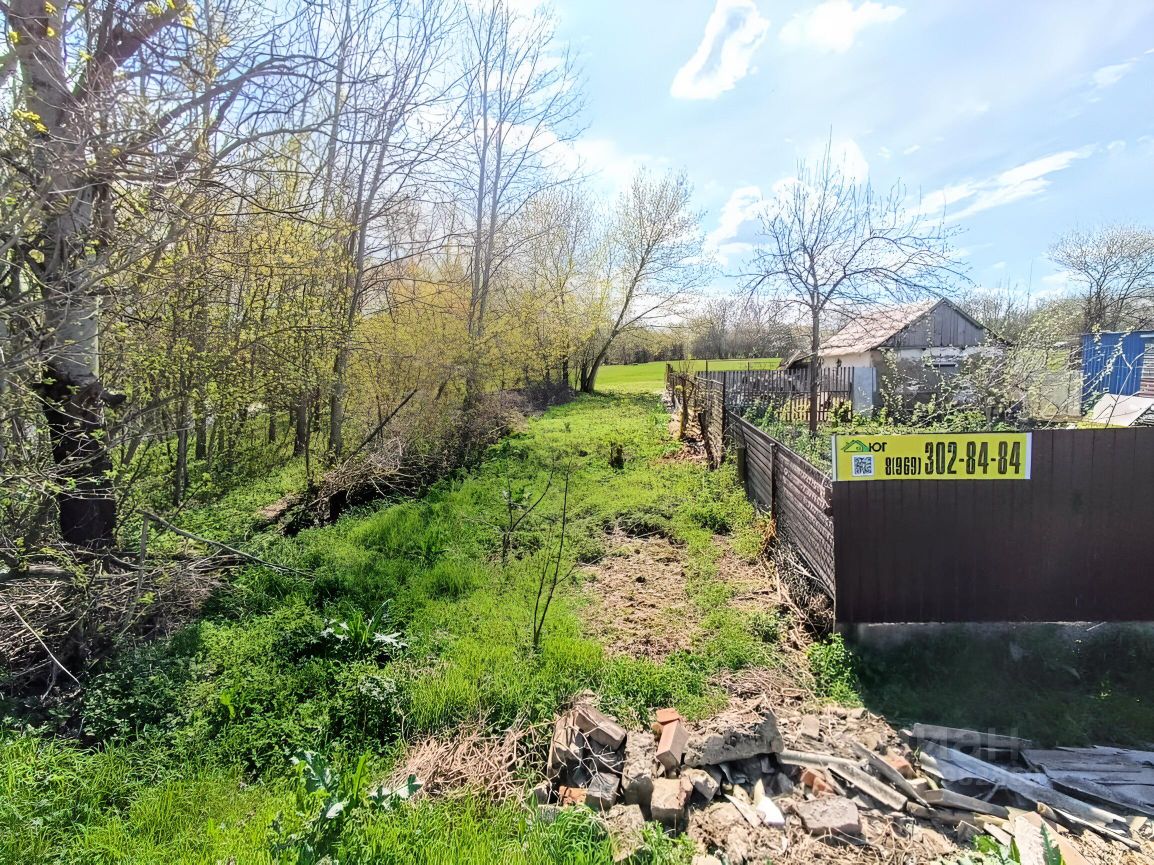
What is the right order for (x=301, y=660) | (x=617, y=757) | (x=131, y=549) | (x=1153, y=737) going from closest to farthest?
(x=617, y=757)
(x=1153, y=737)
(x=301, y=660)
(x=131, y=549)

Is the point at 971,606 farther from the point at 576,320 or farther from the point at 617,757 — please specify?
the point at 576,320

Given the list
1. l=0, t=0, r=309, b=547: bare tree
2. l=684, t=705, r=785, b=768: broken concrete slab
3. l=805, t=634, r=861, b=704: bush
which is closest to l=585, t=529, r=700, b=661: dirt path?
l=805, t=634, r=861, b=704: bush

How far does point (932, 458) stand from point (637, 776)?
3505 mm

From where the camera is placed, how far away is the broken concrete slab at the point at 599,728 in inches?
127

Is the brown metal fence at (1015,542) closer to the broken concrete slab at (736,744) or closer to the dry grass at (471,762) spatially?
the broken concrete slab at (736,744)

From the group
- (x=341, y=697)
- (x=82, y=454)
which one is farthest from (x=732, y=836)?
(x=82, y=454)

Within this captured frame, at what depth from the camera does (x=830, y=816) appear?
2.74m

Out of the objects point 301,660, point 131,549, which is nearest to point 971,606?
point 301,660

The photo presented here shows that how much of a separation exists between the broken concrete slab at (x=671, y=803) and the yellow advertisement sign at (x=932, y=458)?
9.01ft

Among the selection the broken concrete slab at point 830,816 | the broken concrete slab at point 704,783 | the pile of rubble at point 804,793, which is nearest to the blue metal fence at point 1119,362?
the pile of rubble at point 804,793

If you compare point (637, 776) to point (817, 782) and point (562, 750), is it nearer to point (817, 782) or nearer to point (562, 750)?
point (562, 750)

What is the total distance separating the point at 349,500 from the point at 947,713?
8342 millimetres

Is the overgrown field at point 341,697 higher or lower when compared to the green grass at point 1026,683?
higher

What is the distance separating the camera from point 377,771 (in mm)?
3311
